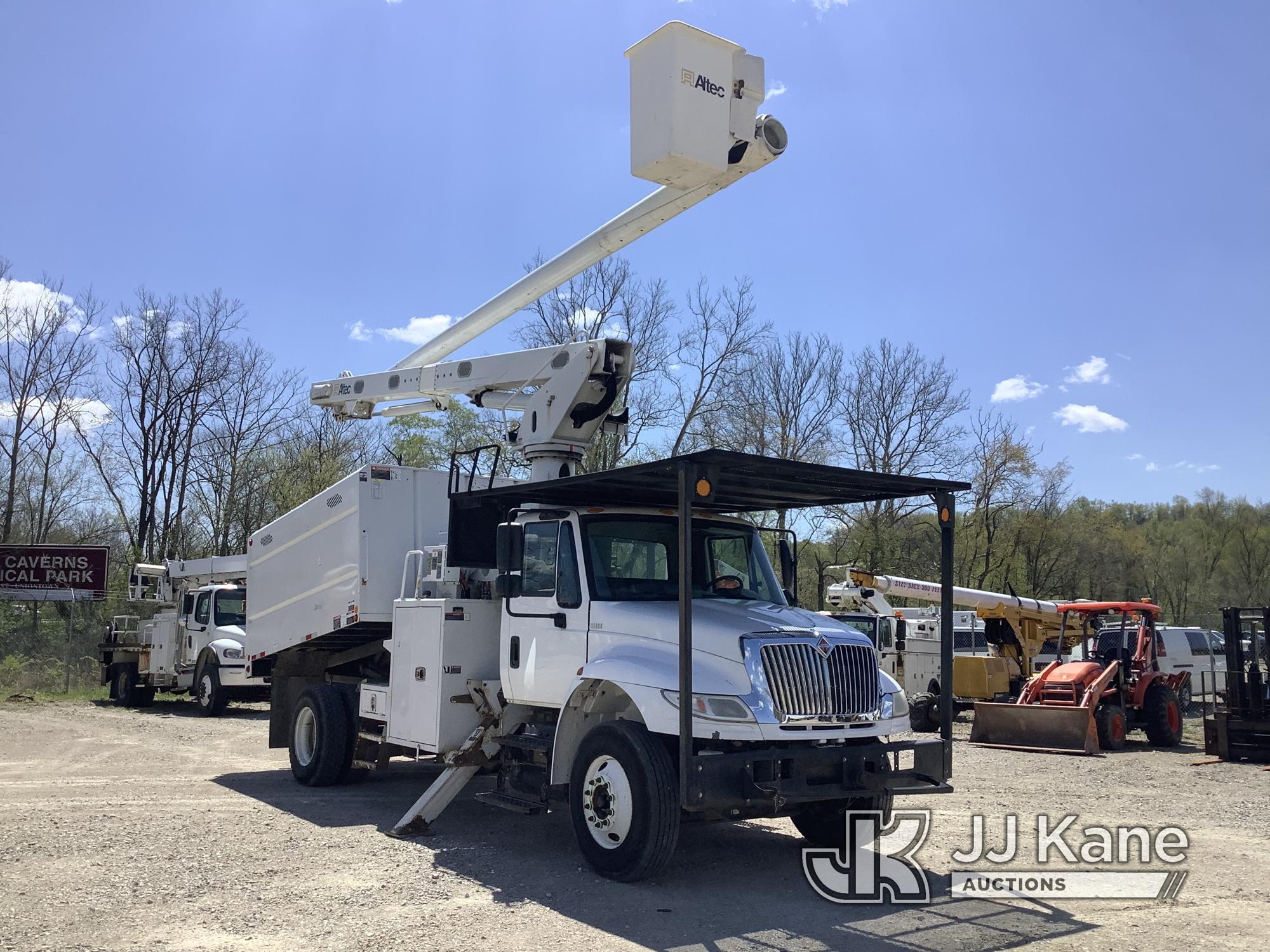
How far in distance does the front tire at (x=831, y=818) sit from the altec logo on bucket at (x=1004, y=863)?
0.07 meters

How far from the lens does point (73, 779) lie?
39.0ft

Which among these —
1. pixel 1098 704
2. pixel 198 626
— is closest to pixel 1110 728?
pixel 1098 704

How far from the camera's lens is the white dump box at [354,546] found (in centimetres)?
1077

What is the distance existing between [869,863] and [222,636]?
54.2 ft

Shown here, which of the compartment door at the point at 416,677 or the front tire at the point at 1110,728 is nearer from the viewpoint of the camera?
the compartment door at the point at 416,677

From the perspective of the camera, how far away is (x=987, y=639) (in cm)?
2386

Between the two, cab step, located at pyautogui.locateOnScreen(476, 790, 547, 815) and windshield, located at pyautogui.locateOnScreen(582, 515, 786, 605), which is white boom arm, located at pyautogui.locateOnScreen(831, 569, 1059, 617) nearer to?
windshield, located at pyautogui.locateOnScreen(582, 515, 786, 605)

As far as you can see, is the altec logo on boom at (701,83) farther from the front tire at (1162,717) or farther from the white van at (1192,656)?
the white van at (1192,656)

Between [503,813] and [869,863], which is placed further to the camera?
[503,813]

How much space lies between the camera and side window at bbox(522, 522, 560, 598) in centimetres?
852

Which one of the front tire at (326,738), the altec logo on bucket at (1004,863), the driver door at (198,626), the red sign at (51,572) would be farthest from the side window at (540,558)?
the red sign at (51,572)

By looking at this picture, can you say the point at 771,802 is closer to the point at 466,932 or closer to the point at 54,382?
the point at 466,932

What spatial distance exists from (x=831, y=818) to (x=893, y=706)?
4.09 feet

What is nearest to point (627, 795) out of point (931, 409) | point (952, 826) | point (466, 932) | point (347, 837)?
point (466, 932)
